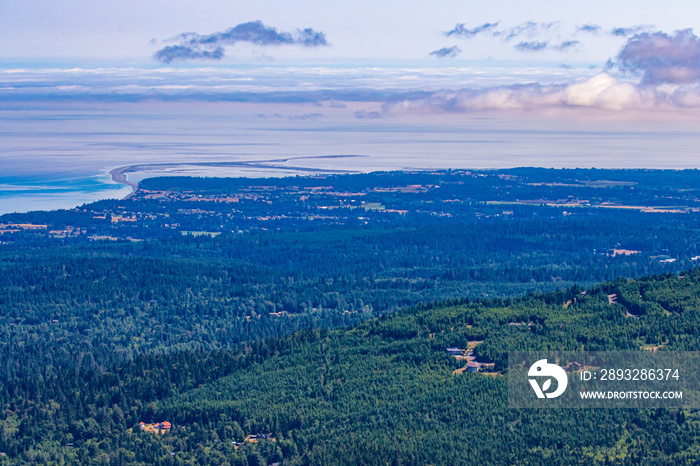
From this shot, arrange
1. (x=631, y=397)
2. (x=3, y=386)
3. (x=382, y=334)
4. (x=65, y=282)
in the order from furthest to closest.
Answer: (x=65, y=282) < (x=382, y=334) < (x=3, y=386) < (x=631, y=397)

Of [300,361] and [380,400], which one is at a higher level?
[300,361]

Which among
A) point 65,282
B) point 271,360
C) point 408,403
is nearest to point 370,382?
point 408,403

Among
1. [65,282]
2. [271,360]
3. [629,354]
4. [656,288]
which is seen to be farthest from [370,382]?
[65,282]

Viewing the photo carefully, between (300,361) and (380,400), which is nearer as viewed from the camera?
(380,400)

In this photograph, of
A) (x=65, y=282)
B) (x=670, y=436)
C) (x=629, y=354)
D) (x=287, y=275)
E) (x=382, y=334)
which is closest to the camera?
(x=670, y=436)

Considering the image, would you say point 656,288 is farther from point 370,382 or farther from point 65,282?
point 65,282

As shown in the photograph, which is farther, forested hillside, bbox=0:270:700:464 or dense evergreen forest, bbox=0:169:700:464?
dense evergreen forest, bbox=0:169:700:464

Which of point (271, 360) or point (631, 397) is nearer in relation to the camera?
point (631, 397)
